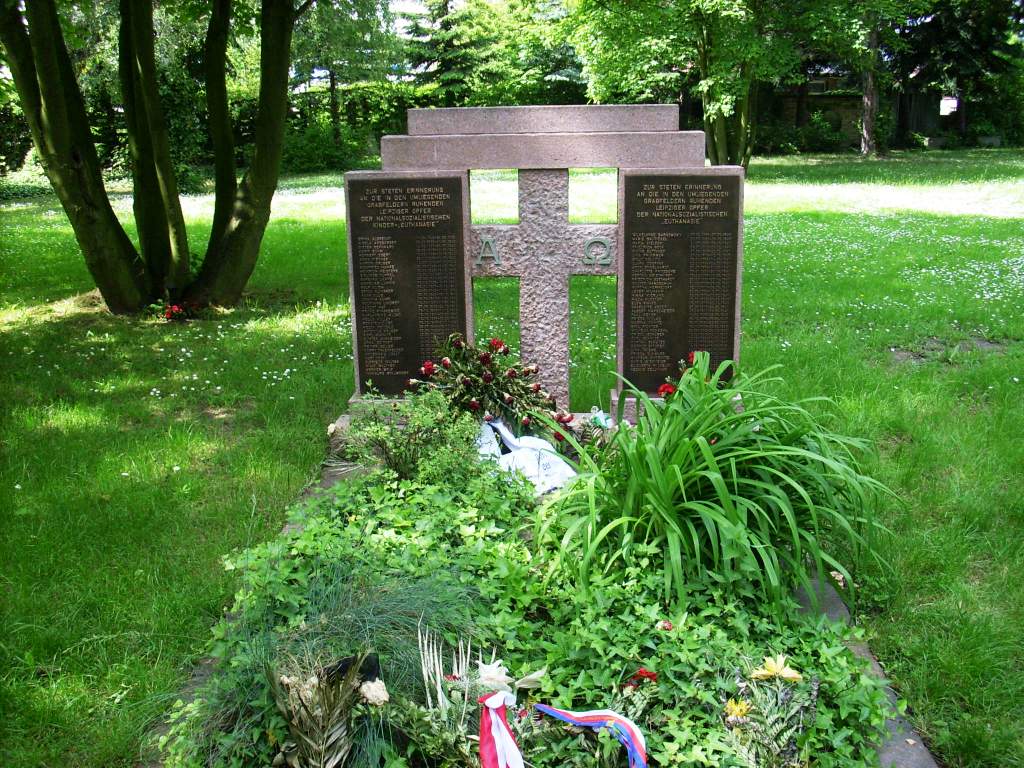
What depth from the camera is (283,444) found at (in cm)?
593

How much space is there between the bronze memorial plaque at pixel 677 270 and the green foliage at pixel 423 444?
4.64ft

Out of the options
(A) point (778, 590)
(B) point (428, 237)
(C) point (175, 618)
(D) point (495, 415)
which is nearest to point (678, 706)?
(A) point (778, 590)

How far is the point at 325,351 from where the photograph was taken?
8227 millimetres

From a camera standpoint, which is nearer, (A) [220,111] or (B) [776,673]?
(B) [776,673]

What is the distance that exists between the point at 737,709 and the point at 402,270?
388 cm

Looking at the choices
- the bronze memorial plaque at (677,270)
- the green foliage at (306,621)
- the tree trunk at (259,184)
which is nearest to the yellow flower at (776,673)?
the green foliage at (306,621)

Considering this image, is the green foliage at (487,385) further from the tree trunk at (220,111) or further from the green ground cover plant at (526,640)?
the tree trunk at (220,111)

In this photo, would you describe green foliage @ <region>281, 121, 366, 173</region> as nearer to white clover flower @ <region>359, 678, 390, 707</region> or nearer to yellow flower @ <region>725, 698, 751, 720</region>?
white clover flower @ <region>359, 678, 390, 707</region>

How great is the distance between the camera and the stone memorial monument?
5.59 metres

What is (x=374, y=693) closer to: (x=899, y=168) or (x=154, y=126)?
(x=154, y=126)

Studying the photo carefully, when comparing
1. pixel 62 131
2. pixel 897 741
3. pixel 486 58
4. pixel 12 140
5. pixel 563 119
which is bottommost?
pixel 897 741

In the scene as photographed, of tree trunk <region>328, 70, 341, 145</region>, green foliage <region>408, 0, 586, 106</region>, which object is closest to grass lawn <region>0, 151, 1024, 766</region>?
tree trunk <region>328, 70, 341, 145</region>

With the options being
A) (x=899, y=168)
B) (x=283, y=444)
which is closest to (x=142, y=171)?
(x=283, y=444)

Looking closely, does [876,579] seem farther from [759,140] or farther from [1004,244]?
[759,140]
